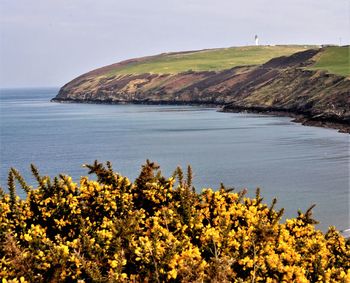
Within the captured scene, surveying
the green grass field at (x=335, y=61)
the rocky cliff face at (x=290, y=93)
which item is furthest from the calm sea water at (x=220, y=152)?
the green grass field at (x=335, y=61)

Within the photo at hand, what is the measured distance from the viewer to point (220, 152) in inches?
3091

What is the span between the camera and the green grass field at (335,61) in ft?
456

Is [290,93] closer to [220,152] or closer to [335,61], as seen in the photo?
[335,61]

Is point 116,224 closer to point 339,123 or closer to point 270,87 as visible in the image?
point 339,123

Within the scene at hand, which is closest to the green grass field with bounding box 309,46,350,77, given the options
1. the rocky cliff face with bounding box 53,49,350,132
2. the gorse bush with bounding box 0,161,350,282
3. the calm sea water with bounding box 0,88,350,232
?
the rocky cliff face with bounding box 53,49,350,132

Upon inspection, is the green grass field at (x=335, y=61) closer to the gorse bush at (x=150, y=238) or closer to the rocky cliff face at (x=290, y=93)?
the rocky cliff face at (x=290, y=93)

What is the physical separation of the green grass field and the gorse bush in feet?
403

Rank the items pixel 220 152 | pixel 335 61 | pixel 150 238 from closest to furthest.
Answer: pixel 150 238 → pixel 220 152 → pixel 335 61

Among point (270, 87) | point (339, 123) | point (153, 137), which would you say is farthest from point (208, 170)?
point (270, 87)

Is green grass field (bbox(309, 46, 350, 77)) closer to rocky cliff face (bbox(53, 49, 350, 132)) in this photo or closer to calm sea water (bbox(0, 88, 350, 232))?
rocky cliff face (bbox(53, 49, 350, 132))

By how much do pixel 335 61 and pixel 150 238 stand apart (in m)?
158

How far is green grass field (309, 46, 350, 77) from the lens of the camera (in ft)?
456

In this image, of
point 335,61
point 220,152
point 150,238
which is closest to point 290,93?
point 335,61

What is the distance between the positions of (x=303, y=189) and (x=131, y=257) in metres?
42.9
